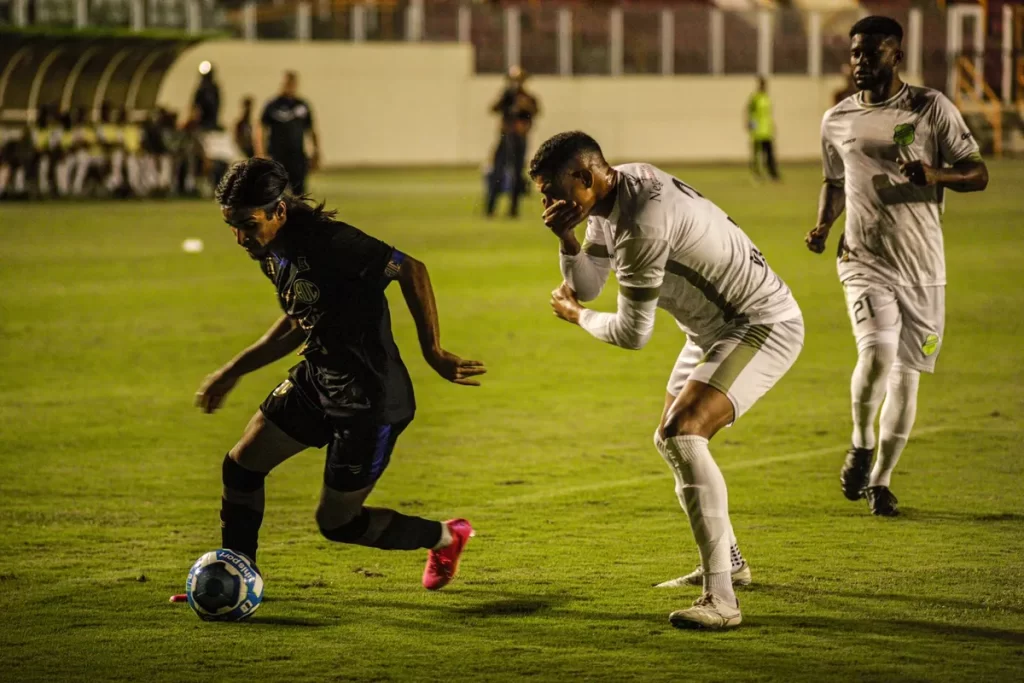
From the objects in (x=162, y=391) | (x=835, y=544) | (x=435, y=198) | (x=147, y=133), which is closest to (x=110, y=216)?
(x=147, y=133)

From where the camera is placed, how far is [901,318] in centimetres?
816

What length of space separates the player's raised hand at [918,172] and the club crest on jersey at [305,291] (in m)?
2.98

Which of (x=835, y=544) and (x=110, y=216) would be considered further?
(x=110, y=216)

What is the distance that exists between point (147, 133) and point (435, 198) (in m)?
5.32

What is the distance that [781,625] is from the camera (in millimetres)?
6191

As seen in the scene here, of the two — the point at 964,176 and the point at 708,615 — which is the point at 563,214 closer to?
the point at 708,615

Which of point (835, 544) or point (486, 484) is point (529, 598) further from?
point (486, 484)

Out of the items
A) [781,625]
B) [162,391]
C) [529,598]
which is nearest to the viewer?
[781,625]

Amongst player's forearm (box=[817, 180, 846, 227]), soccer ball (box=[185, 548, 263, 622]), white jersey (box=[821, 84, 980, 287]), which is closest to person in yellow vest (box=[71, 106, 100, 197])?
player's forearm (box=[817, 180, 846, 227])

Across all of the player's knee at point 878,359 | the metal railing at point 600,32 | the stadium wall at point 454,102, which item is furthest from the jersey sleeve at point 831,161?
the metal railing at point 600,32

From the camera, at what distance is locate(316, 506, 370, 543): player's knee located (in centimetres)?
630

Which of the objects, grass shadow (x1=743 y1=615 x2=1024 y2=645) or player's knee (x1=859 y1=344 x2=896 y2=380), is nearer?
grass shadow (x1=743 y1=615 x2=1024 y2=645)

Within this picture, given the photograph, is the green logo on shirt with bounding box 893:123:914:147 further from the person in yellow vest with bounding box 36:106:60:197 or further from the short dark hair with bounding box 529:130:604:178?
the person in yellow vest with bounding box 36:106:60:197

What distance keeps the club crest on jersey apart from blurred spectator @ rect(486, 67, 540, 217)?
745 inches
